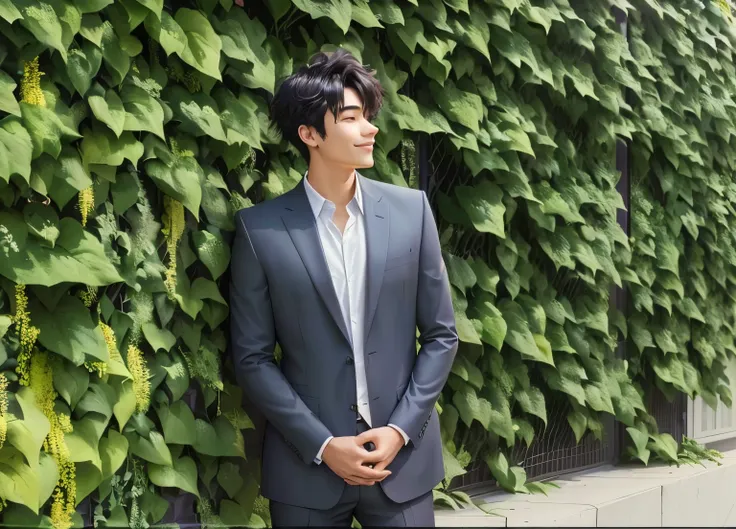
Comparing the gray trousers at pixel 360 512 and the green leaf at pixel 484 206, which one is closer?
the gray trousers at pixel 360 512

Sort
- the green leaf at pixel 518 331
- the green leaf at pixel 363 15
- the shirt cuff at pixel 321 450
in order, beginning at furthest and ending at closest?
the green leaf at pixel 518 331, the green leaf at pixel 363 15, the shirt cuff at pixel 321 450

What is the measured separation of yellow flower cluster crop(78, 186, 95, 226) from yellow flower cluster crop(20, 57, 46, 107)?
0.73ft

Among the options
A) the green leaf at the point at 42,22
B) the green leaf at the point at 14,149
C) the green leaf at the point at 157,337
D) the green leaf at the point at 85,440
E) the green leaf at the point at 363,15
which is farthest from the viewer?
the green leaf at the point at 363,15

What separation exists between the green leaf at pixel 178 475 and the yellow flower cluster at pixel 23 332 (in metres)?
0.47

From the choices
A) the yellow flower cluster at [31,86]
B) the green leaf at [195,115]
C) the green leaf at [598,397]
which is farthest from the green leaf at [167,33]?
the green leaf at [598,397]

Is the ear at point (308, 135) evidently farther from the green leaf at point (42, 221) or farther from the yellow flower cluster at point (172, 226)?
the green leaf at point (42, 221)

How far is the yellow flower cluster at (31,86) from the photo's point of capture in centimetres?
240

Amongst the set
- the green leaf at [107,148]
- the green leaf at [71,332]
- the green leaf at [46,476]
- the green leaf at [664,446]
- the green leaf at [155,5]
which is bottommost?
the green leaf at [664,446]

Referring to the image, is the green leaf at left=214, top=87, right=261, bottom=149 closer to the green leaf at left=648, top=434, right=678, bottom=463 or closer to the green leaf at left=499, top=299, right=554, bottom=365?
the green leaf at left=499, top=299, right=554, bottom=365

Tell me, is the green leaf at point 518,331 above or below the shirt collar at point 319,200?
below

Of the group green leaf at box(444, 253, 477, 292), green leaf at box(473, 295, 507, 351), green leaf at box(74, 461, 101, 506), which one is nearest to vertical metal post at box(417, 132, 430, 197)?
green leaf at box(444, 253, 477, 292)

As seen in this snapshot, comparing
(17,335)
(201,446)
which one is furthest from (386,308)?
(17,335)

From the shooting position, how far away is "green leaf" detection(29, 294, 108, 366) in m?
2.42

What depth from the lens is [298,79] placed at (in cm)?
273
